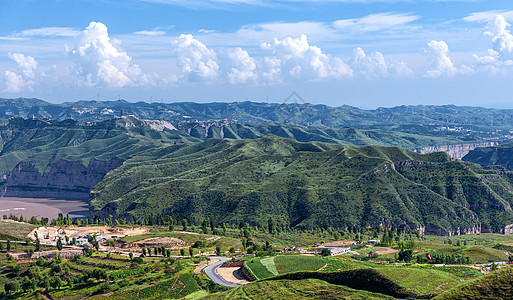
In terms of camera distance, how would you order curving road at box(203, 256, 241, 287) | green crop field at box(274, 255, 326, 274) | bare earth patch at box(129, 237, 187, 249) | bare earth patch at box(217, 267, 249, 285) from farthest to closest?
bare earth patch at box(129, 237, 187, 249)
green crop field at box(274, 255, 326, 274)
bare earth patch at box(217, 267, 249, 285)
curving road at box(203, 256, 241, 287)

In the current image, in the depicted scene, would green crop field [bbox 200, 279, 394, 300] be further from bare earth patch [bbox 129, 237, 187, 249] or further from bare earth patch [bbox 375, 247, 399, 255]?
bare earth patch [bbox 129, 237, 187, 249]

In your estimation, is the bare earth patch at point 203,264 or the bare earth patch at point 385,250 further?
the bare earth patch at point 385,250

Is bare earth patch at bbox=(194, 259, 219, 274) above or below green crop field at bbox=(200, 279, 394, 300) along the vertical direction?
below

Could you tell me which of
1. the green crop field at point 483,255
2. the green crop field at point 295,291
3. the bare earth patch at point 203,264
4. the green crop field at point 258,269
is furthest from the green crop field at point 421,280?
the bare earth patch at point 203,264

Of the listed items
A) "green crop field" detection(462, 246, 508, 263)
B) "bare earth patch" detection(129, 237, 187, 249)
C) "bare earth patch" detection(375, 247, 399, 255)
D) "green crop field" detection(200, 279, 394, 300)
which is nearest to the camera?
"green crop field" detection(200, 279, 394, 300)

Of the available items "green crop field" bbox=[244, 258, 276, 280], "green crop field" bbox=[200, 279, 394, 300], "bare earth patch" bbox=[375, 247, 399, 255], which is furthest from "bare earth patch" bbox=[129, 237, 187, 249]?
"green crop field" bbox=[200, 279, 394, 300]

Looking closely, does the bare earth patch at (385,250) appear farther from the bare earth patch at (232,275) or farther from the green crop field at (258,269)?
the bare earth patch at (232,275)

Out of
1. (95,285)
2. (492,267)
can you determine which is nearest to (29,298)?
(95,285)

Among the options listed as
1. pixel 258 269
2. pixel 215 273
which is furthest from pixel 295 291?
pixel 215 273

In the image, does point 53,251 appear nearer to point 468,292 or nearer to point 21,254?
point 21,254
